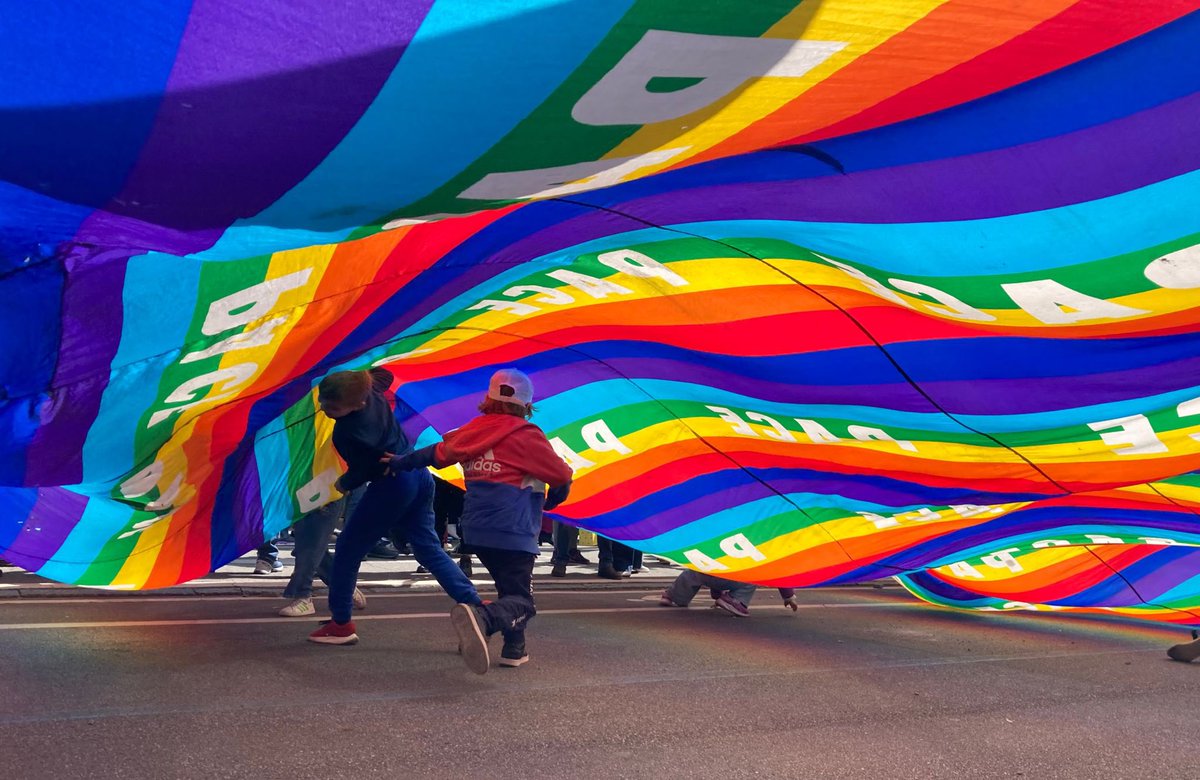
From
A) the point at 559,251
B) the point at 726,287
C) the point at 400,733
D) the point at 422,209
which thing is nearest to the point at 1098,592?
the point at 726,287

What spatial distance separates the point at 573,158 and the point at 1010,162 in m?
1.76

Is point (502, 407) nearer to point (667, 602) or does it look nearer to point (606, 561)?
point (667, 602)

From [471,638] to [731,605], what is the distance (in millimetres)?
4509

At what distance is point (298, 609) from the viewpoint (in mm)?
8547

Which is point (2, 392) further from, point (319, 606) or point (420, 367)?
point (319, 606)

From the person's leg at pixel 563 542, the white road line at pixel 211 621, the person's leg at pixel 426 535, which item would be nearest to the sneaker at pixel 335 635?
the person's leg at pixel 426 535

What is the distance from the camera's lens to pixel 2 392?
5000mm

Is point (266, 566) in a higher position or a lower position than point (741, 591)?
lower

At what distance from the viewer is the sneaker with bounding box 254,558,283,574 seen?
38.0 ft

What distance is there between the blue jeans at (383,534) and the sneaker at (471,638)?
0.88 meters

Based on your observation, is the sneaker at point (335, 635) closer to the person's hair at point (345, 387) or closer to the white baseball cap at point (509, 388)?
the person's hair at point (345, 387)

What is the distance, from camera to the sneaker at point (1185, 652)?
26.6ft

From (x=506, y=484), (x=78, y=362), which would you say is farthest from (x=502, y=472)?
(x=78, y=362)

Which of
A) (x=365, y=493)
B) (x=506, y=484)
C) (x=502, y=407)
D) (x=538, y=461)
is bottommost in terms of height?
(x=365, y=493)
